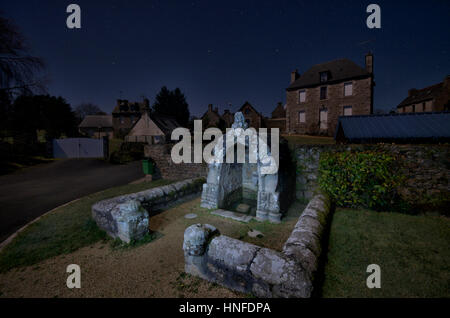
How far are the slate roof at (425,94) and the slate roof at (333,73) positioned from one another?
14.3 m

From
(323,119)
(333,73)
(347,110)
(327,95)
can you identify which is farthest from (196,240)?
(333,73)

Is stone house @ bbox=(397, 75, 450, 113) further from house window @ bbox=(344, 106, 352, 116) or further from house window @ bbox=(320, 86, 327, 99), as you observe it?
house window @ bbox=(320, 86, 327, 99)

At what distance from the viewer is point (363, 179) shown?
5113 mm

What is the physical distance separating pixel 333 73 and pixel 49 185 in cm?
2829

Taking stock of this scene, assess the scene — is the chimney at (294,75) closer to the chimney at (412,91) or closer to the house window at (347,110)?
the house window at (347,110)

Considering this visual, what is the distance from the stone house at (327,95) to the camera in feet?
66.5

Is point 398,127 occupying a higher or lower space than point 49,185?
higher

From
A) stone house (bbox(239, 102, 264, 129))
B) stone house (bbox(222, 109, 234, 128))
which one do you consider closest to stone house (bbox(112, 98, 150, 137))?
stone house (bbox(222, 109, 234, 128))

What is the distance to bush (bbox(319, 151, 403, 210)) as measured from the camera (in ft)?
16.4

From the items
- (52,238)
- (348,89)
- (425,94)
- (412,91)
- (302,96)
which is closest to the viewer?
(52,238)

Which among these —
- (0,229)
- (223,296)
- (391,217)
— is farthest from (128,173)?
(391,217)

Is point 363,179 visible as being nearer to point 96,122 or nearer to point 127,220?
point 127,220
